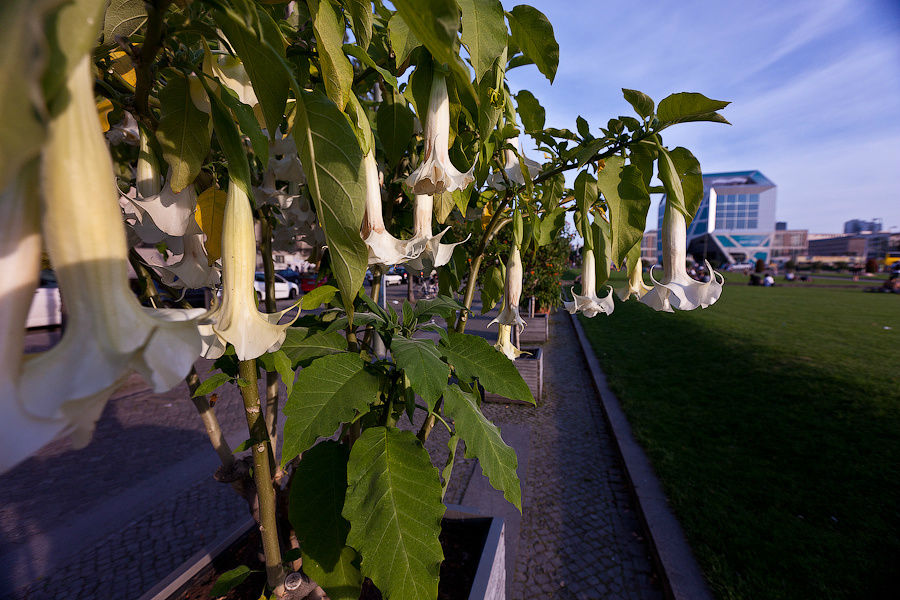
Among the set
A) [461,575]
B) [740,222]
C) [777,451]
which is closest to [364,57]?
[461,575]

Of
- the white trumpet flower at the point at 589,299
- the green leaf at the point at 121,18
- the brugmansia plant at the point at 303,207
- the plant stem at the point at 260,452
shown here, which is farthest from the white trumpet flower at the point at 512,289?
the green leaf at the point at 121,18

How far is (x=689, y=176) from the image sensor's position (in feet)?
2.69

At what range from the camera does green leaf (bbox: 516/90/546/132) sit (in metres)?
1.11

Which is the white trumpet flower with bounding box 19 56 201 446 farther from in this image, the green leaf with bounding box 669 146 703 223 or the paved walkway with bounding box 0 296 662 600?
the paved walkway with bounding box 0 296 662 600

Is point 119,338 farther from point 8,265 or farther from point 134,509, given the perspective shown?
point 134,509

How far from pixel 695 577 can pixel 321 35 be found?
2989 mm

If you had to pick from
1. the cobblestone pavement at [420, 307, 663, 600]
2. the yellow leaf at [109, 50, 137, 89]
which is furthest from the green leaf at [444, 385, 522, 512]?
the cobblestone pavement at [420, 307, 663, 600]

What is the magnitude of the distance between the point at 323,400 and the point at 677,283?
0.81 metres

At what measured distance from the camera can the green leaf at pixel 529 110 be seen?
1.11 meters

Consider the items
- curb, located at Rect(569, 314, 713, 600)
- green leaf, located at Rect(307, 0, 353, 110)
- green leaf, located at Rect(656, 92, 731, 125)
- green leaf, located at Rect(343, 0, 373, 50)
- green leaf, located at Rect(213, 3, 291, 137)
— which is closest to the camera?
green leaf, located at Rect(213, 3, 291, 137)

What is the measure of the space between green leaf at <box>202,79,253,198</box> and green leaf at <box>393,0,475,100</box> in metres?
0.29

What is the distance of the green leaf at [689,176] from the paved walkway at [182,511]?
92.0 inches

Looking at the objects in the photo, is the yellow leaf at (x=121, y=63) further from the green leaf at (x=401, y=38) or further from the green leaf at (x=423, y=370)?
the green leaf at (x=423, y=370)

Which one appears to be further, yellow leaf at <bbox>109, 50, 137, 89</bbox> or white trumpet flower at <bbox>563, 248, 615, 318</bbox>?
white trumpet flower at <bbox>563, 248, 615, 318</bbox>
